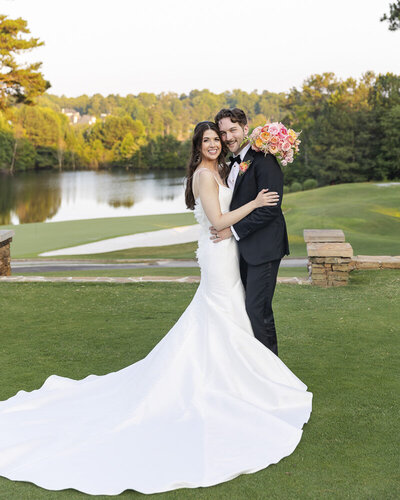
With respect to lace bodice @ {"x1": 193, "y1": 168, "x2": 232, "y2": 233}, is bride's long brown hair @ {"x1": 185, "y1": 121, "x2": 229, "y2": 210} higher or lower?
higher

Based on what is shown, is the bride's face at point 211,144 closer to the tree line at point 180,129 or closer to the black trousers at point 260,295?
the tree line at point 180,129

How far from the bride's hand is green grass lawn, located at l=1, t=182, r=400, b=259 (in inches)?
406

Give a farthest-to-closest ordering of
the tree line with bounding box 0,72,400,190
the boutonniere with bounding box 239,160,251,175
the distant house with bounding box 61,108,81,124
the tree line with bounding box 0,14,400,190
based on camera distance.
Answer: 1. the distant house with bounding box 61,108,81,124
2. the tree line with bounding box 0,72,400,190
3. the tree line with bounding box 0,14,400,190
4. the boutonniere with bounding box 239,160,251,175

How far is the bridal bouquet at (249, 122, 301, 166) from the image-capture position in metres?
4.17

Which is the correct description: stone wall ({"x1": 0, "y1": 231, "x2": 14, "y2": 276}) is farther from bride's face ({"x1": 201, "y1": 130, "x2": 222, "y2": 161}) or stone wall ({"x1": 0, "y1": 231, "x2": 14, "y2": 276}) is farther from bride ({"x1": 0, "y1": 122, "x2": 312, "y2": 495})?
bride's face ({"x1": 201, "y1": 130, "x2": 222, "y2": 161})

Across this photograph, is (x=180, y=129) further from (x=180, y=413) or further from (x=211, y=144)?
(x=180, y=413)

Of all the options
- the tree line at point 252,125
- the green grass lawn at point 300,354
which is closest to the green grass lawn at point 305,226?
the tree line at point 252,125

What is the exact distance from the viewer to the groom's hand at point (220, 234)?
440 centimetres

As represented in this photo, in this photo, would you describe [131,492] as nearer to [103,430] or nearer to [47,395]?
[103,430]

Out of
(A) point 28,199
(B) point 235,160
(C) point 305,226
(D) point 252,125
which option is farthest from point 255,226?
(D) point 252,125

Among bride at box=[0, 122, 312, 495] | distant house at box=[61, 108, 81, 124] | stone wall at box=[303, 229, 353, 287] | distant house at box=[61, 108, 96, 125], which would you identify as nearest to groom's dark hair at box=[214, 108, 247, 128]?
bride at box=[0, 122, 312, 495]

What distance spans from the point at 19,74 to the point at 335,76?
51634mm

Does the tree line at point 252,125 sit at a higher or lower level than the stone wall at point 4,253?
higher

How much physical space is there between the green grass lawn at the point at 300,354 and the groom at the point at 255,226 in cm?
86
